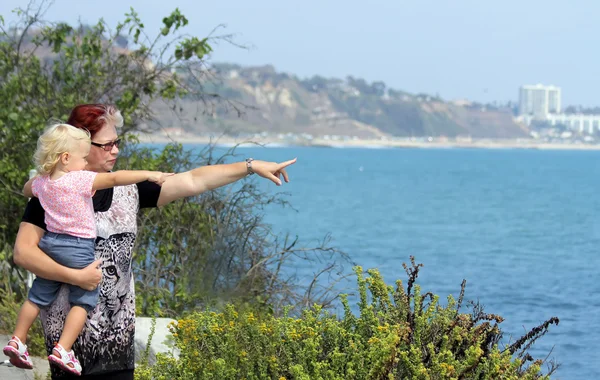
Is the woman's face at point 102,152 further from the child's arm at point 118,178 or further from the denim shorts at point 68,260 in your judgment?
the denim shorts at point 68,260

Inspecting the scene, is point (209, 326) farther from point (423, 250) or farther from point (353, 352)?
point (423, 250)

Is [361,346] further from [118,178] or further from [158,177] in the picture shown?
[118,178]

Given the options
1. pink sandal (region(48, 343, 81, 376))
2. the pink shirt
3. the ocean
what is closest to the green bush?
pink sandal (region(48, 343, 81, 376))

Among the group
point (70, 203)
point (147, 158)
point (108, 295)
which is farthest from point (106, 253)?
point (147, 158)

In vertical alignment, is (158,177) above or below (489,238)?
above

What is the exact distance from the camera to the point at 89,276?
400cm

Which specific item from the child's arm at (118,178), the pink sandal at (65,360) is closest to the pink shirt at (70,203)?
the child's arm at (118,178)

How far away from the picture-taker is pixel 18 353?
14.2 feet

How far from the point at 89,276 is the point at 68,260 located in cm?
11

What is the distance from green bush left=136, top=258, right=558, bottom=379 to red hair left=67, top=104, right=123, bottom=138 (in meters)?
1.27

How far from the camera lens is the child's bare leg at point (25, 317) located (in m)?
4.25

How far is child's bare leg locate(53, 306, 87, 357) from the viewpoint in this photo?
405 centimetres

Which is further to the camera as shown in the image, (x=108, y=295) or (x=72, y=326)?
(x=108, y=295)

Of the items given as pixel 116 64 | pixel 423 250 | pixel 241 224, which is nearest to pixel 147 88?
pixel 116 64
